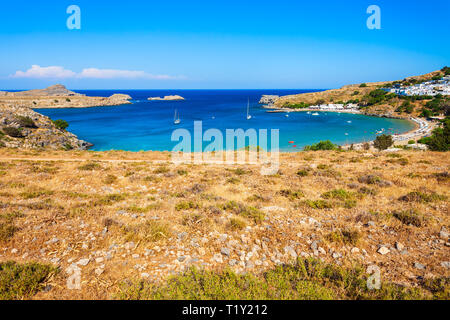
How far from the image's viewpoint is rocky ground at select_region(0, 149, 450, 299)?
5285mm

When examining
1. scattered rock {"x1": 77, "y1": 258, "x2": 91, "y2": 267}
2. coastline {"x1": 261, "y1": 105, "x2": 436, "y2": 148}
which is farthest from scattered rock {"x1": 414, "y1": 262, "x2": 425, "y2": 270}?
coastline {"x1": 261, "y1": 105, "x2": 436, "y2": 148}

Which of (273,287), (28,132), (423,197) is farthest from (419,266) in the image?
(28,132)

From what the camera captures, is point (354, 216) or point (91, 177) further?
point (91, 177)

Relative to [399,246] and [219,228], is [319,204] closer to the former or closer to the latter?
[399,246]

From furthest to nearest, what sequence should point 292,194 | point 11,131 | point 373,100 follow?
point 373,100, point 11,131, point 292,194

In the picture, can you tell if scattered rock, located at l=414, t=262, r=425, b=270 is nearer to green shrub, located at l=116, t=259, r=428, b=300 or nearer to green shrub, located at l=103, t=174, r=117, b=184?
green shrub, located at l=116, t=259, r=428, b=300

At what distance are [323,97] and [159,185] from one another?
175 meters

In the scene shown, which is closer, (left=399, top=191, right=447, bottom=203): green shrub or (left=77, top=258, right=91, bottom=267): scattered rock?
(left=77, top=258, right=91, bottom=267): scattered rock

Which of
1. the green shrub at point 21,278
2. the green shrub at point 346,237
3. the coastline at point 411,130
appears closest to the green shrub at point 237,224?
the green shrub at point 346,237

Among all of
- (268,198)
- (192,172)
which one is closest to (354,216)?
(268,198)

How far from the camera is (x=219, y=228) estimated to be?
7168 mm

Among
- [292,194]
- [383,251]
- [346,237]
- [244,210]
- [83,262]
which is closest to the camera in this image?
[83,262]
